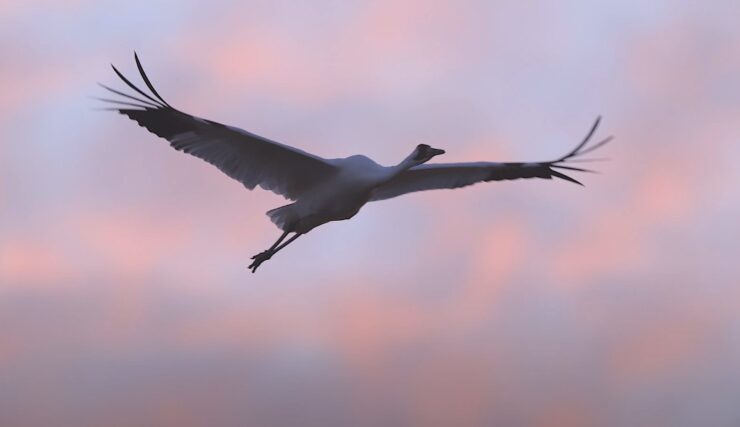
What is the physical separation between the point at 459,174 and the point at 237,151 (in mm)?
4249

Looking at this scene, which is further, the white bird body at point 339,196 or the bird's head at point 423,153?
the bird's head at point 423,153

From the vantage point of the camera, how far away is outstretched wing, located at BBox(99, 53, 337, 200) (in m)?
20.1

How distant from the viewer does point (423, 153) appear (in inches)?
837

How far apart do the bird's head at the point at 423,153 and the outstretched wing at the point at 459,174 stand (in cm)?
70

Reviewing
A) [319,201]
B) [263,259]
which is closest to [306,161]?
[319,201]

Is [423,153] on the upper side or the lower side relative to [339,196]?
upper

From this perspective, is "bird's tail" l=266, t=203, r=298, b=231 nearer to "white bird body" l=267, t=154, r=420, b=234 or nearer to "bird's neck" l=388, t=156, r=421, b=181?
"white bird body" l=267, t=154, r=420, b=234

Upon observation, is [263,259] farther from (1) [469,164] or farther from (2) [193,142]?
(1) [469,164]

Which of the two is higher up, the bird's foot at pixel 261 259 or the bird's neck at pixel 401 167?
the bird's neck at pixel 401 167

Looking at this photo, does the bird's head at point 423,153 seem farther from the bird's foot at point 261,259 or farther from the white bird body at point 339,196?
the bird's foot at point 261,259

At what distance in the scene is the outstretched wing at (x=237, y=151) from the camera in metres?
20.1

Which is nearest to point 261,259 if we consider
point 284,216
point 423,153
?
point 284,216

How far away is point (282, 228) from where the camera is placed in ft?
70.1

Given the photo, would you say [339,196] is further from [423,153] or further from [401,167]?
[423,153]
